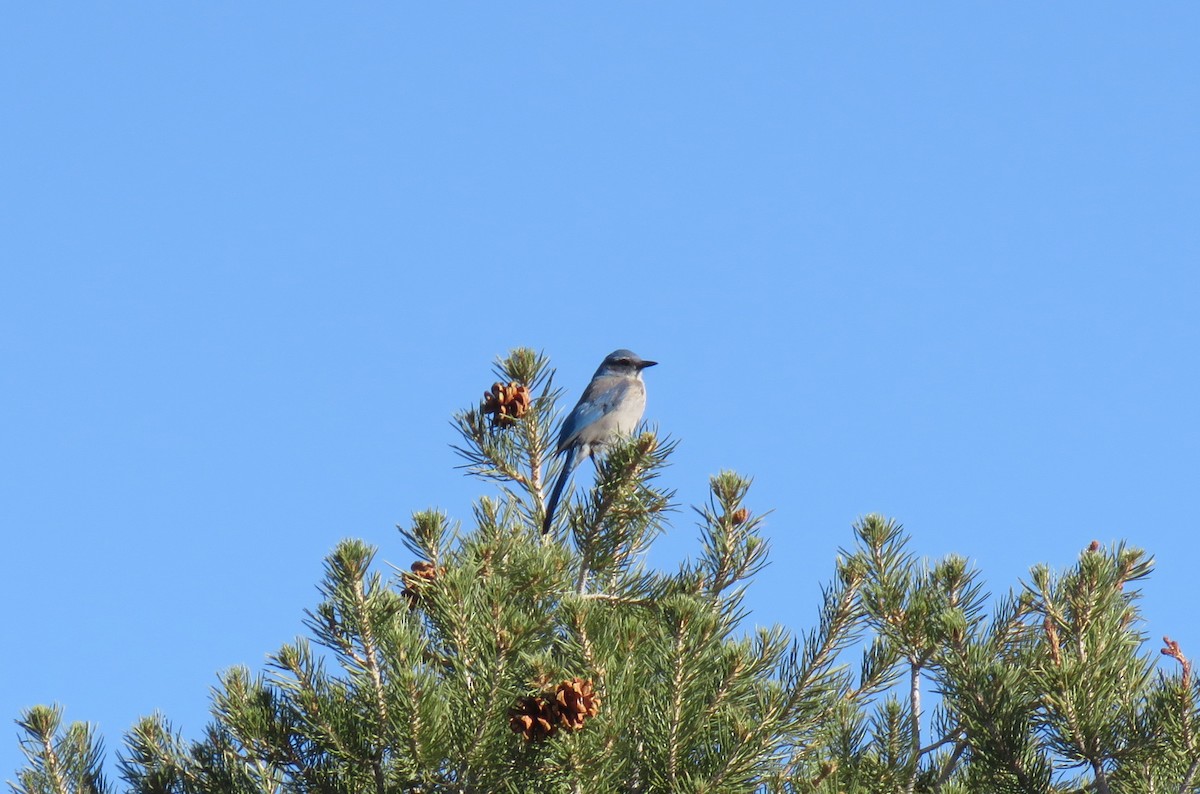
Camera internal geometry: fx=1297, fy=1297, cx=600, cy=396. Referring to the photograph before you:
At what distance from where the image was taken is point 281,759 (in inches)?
161

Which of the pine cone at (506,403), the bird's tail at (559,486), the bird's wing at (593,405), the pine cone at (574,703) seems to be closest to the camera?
the pine cone at (574,703)

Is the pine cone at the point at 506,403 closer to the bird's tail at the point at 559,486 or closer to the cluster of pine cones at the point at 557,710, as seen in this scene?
the bird's tail at the point at 559,486

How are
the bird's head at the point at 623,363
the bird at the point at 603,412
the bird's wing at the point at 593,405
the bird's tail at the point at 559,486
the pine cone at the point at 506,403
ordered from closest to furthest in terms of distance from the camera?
the bird's tail at the point at 559,486
the pine cone at the point at 506,403
the bird at the point at 603,412
the bird's wing at the point at 593,405
the bird's head at the point at 623,363

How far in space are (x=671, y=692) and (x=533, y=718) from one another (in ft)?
1.31

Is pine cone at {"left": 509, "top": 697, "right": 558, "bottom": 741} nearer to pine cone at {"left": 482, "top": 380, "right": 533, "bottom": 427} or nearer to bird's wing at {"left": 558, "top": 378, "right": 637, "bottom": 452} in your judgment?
pine cone at {"left": 482, "top": 380, "right": 533, "bottom": 427}

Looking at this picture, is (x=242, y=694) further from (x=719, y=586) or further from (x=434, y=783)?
(x=719, y=586)

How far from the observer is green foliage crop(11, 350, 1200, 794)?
12.1 feet

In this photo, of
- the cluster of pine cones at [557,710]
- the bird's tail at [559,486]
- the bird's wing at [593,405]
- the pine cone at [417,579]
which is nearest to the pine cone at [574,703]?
the cluster of pine cones at [557,710]

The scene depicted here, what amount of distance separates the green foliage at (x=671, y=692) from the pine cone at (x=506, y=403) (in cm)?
78

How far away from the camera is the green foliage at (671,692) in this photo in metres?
3.68

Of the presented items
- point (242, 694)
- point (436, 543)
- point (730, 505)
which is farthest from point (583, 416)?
point (242, 694)

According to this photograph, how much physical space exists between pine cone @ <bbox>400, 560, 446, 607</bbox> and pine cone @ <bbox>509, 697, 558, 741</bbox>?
0.75 metres

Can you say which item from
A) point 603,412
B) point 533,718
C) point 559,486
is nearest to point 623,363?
point 603,412

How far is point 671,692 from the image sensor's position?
12.1ft
